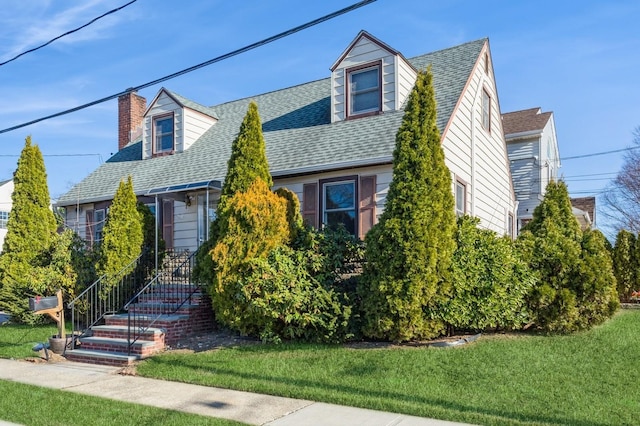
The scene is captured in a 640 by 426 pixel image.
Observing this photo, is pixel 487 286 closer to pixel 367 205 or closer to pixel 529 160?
pixel 367 205

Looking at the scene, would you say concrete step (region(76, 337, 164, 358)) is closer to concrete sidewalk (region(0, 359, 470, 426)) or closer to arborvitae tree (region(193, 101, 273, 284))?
concrete sidewalk (region(0, 359, 470, 426))

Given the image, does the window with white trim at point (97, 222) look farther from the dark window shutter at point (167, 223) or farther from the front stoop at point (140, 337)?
the front stoop at point (140, 337)

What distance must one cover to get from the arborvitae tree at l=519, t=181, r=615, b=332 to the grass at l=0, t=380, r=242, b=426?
525cm

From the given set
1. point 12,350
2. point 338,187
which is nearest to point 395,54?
point 338,187

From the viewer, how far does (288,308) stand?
27.1 ft

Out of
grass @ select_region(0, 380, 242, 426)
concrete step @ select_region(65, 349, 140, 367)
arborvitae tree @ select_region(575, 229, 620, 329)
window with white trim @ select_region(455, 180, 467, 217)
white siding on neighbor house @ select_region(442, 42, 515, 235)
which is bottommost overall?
concrete step @ select_region(65, 349, 140, 367)

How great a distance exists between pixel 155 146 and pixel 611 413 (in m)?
14.1

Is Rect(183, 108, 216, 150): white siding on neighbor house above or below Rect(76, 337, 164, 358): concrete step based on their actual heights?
above

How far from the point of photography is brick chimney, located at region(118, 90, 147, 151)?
1939cm

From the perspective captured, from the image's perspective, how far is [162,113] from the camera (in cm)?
1592

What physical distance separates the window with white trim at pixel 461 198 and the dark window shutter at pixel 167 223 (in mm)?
7287

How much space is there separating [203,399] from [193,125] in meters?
11.1

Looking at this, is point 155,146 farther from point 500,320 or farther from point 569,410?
point 569,410

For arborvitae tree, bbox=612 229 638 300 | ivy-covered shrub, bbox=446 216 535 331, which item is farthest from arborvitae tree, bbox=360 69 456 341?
arborvitae tree, bbox=612 229 638 300
